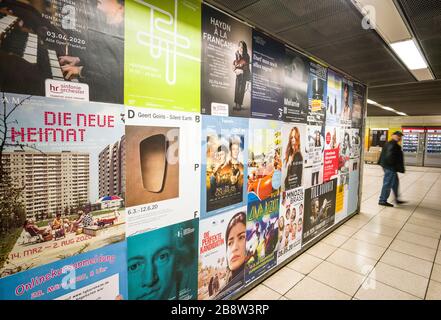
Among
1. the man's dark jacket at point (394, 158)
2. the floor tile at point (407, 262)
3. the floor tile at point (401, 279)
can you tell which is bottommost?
the floor tile at point (401, 279)

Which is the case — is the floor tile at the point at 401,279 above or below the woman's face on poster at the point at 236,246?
below

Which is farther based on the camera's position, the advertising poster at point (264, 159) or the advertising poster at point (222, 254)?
the advertising poster at point (264, 159)

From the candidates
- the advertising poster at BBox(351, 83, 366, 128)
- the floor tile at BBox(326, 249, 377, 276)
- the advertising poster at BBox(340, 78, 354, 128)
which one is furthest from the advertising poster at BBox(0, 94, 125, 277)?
the advertising poster at BBox(351, 83, 366, 128)

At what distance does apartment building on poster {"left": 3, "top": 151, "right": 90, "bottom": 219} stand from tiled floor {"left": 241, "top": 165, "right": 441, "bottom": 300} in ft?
6.32

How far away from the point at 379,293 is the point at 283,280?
95 centimetres

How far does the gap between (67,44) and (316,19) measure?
210 centimetres

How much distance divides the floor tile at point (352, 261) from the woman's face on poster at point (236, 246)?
147cm

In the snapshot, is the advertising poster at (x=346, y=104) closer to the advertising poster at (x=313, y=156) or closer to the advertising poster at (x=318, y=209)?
the advertising poster at (x=313, y=156)

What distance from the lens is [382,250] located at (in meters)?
3.46

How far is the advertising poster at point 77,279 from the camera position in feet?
3.92

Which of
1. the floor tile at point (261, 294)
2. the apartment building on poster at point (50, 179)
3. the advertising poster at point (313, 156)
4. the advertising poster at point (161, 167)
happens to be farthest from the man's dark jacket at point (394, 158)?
the apartment building on poster at point (50, 179)

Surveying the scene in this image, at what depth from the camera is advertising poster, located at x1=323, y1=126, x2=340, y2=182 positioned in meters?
3.74
